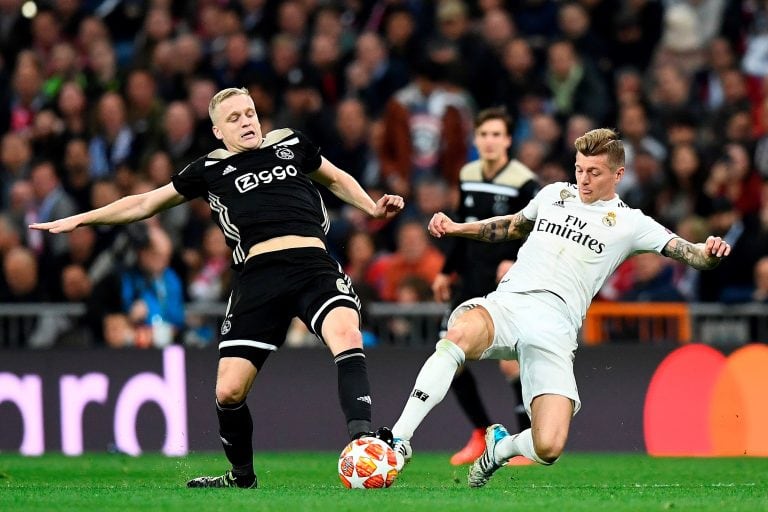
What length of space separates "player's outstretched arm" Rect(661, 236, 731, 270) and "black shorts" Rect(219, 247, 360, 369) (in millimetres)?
1760

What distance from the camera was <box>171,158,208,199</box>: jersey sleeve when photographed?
907cm

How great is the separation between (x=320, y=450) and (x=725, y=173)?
4.86 metres

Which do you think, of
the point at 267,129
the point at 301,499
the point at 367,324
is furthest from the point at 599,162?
the point at 267,129

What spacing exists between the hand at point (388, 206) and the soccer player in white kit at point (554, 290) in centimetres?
22

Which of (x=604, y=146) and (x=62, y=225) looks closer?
(x=604, y=146)

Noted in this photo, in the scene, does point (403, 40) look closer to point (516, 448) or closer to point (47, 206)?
point (47, 206)

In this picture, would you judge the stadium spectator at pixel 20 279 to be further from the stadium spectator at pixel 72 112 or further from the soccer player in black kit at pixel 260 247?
the soccer player in black kit at pixel 260 247

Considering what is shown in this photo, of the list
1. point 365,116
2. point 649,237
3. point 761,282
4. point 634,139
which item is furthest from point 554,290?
point 365,116

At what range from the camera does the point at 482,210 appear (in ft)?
38.1

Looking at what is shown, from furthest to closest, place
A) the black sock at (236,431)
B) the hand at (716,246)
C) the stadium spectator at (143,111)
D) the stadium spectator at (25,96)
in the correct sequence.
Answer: the stadium spectator at (25,96)
the stadium spectator at (143,111)
the black sock at (236,431)
the hand at (716,246)

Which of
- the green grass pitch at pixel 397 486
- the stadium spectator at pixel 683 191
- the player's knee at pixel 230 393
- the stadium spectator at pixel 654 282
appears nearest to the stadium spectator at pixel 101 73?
the green grass pitch at pixel 397 486

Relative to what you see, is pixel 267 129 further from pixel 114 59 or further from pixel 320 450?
pixel 320 450

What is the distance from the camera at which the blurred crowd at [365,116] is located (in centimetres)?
1490

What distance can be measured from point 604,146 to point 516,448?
172 cm
